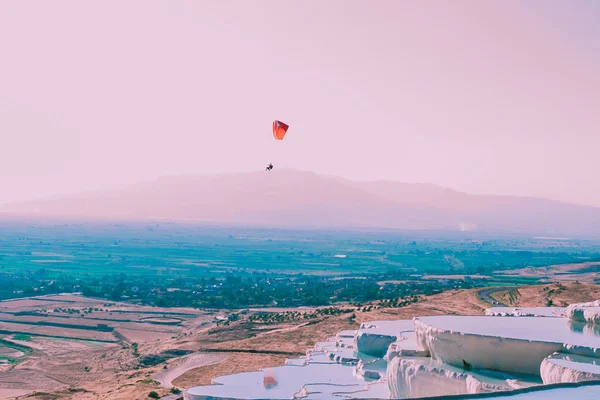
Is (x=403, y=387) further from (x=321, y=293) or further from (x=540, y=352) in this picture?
(x=321, y=293)

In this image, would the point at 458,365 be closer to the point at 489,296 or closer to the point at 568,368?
the point at 568,368

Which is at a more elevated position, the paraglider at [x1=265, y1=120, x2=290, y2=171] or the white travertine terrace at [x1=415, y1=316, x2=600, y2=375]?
the paraglider at [x1=265, y1=120, x2=290, y2=171]

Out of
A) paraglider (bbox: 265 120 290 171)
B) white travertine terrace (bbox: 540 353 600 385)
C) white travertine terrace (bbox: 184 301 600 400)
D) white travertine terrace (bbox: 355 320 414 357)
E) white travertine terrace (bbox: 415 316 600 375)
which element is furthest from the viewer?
paraglider (bbox: 265 120 290 171)

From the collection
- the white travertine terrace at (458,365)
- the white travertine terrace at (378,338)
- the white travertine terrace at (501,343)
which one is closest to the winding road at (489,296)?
the white travertine terrace at (378,338)

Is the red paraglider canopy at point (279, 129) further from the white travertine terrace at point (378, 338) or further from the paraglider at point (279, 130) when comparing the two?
the white travertine terrace at point (378, 338)

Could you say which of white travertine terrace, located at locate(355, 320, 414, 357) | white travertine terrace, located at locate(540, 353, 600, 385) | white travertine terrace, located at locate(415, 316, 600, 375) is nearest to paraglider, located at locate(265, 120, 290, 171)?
white travertine terrace, located at locate(355, 320, 414, 357)

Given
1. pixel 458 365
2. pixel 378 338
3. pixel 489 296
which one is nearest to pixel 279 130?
pixel 378 338

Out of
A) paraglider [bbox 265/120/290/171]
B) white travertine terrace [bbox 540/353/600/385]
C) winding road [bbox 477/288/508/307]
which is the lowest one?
winding road [bbox 477/288/508/307]

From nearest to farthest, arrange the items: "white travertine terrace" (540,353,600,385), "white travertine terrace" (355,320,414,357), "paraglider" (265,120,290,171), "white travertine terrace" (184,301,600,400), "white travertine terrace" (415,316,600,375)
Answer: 1. "white travertine terrace" (540,353,600,385)
2. "white travertine terrace" (184,301,600,400)
3. "white travertine terrace" (415,316,600,375)
4. "white travertine terrace" (355,320,414,357)
5. "paraglider" (265,120,290,171)

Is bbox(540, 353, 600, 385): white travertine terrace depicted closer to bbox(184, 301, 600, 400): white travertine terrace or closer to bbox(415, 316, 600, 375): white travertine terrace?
bbox(184, 301, 600, 400): white travertine terrace

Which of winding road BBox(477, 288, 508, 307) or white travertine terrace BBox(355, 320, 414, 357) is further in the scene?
winding road BBox(477, 288, 508, 307)

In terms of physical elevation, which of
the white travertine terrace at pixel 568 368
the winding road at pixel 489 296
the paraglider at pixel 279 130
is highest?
the paraglider at pixel 279 130
